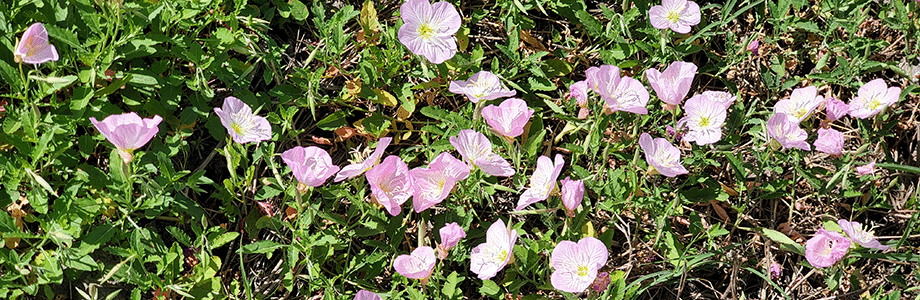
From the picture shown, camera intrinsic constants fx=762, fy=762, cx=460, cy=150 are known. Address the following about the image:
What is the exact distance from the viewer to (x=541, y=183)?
1795mm

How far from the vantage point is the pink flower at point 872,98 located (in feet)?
6.56

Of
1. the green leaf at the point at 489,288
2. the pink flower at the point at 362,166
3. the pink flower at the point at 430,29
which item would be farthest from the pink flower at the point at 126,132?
the green leaf at the point at 489,288

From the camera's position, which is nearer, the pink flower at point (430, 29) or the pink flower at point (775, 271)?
the pink flower at point (430, 29)

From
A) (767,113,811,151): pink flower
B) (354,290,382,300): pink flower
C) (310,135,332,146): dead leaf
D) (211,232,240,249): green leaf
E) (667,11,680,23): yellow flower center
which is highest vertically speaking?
(667,11,680,23): yellow flower center

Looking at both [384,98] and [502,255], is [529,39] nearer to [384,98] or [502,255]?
[384,98]

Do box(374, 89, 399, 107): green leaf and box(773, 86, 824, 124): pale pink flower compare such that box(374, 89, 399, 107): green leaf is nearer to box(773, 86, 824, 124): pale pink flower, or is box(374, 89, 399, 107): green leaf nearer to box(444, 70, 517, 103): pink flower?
box(444, 70, 517, 103): pink flower

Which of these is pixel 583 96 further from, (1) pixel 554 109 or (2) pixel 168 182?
(2) pixel 168 182

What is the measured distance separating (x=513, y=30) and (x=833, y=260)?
3.28 feet

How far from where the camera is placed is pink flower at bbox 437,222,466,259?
5.82 feet

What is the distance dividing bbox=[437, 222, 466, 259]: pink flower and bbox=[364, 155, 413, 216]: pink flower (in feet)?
0.40

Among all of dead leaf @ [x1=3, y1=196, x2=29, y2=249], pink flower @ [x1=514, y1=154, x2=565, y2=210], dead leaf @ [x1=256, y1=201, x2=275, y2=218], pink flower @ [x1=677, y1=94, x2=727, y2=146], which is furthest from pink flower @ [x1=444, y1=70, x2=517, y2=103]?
dead leaf @ [x1=3, y1=196, x2=29, y2=249]

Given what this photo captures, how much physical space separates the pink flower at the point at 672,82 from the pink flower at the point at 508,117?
316 mm

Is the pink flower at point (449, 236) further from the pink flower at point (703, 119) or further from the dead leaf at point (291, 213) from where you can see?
the pink flower at point (703, 119)

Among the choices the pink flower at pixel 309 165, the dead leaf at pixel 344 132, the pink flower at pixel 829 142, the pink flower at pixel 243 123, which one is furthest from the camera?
the dead leaf at pixel 344 132
